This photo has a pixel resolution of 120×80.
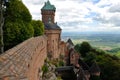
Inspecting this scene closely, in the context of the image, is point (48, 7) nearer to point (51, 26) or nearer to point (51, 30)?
point (51, 26)

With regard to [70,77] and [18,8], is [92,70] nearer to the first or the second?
[70,77]

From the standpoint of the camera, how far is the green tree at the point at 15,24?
103 feet

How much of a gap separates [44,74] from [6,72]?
22119 millimetres

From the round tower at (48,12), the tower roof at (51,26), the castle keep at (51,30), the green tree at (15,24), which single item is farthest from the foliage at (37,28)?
the round tower at (48,12)

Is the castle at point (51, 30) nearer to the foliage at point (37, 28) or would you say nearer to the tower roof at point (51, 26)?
the tower roof at point (51, 26)

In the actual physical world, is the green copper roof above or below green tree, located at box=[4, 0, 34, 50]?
above

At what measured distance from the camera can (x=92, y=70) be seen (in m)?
60.2

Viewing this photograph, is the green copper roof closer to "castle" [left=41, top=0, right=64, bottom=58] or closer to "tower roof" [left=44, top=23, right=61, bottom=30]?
"castle" [left=41, top=0, right=64, bottom=58]

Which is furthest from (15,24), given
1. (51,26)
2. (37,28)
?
(51,26)

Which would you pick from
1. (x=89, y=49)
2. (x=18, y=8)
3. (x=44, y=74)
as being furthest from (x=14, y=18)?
(x=89, y=49)

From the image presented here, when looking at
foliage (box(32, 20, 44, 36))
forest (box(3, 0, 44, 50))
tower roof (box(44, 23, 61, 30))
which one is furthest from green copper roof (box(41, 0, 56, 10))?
forest (box(3, 0, 44, 50))

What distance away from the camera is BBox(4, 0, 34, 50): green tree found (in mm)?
31359

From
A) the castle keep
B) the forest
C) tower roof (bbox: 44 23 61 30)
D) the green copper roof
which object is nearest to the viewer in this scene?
the forest

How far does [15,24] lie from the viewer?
32.1m
